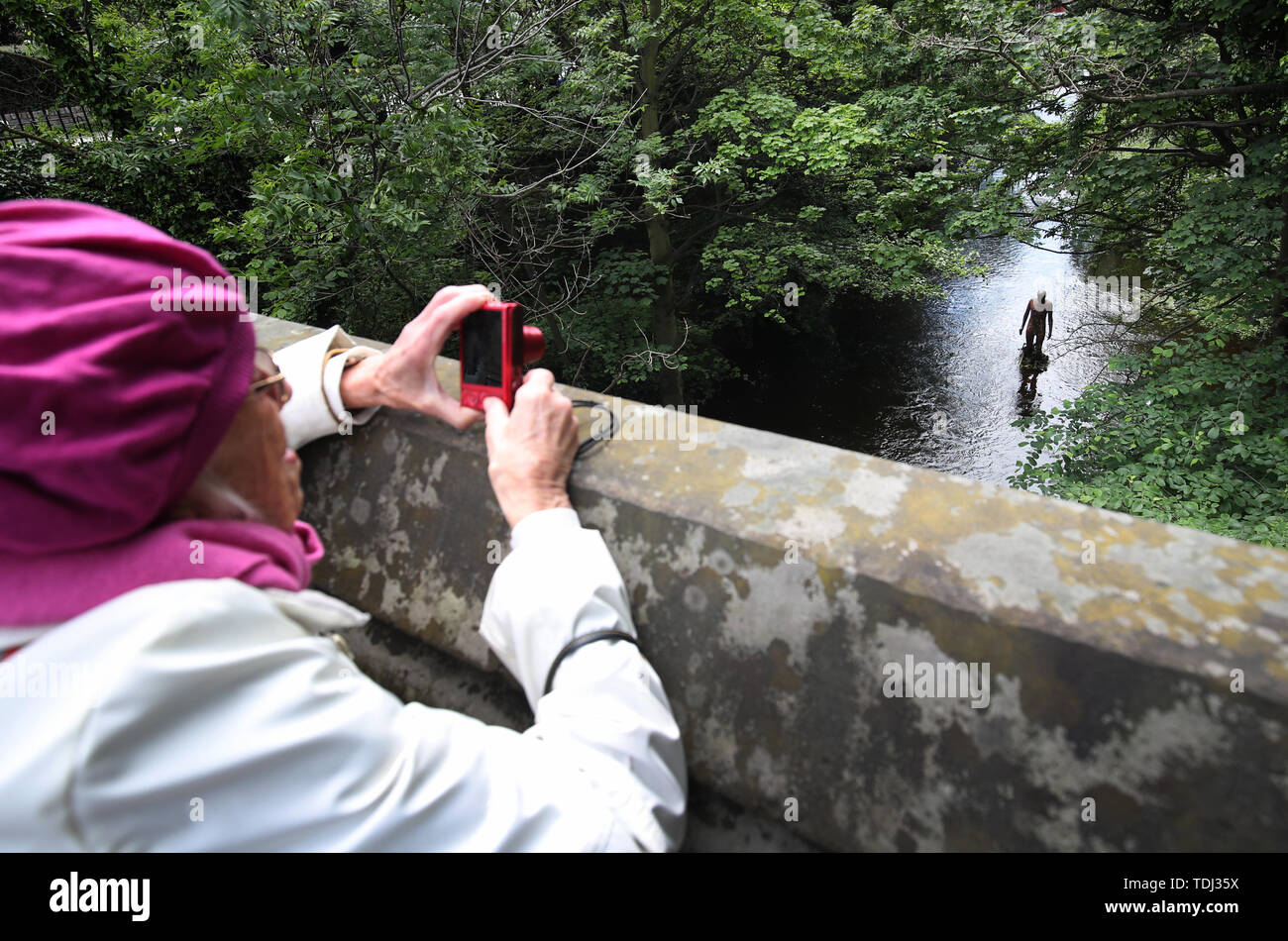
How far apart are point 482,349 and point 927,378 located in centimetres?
1527

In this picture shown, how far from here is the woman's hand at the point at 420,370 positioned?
4.95ft

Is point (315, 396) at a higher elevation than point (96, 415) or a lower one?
higher

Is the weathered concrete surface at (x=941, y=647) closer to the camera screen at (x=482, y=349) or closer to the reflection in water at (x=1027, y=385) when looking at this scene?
the camera screen at (x=482, y=349)

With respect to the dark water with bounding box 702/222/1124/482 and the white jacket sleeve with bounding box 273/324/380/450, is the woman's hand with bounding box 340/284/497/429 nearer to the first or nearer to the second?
the white jacket sleeve with bounding box 273/324/380/450

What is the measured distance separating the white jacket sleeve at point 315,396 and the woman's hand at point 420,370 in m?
0.02

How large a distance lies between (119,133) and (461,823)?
10.5m

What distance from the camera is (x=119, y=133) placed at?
8.34 meters

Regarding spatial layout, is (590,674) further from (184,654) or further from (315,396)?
(315,396)

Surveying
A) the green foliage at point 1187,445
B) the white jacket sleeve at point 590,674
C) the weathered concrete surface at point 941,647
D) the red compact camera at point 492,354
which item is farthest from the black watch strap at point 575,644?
the green foliage at point 1187,445

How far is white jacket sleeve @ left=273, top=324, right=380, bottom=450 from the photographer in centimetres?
159

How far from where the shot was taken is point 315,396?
63.3 inches

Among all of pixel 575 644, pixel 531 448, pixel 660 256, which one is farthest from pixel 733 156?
pixel 575 644
